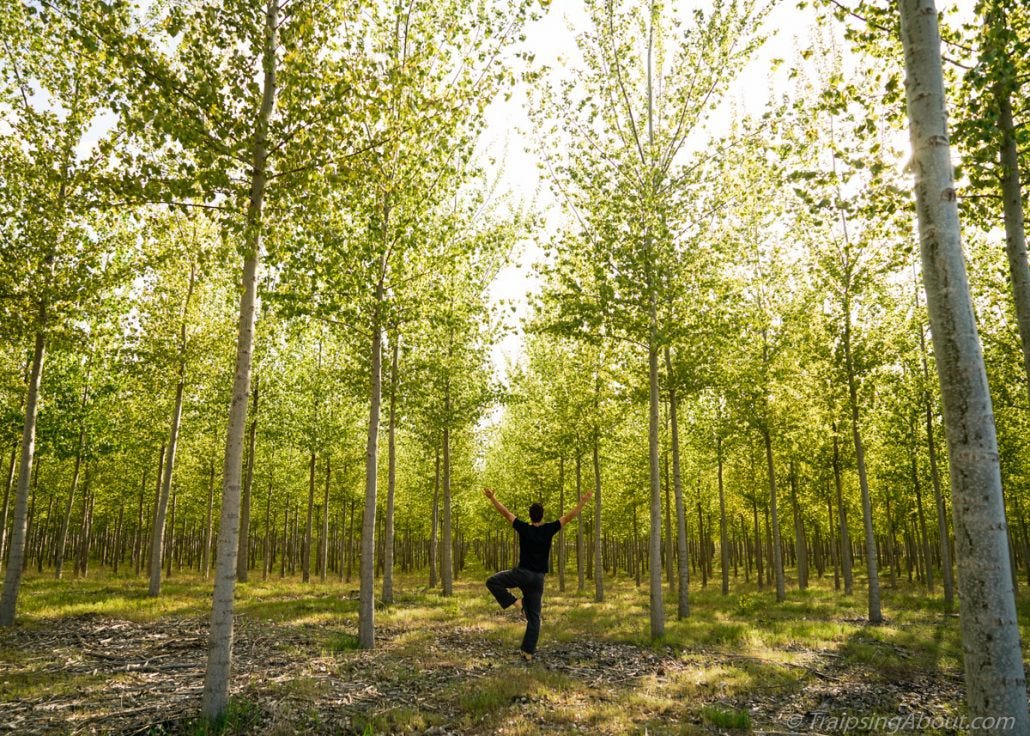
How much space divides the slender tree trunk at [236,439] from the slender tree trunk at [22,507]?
8415mm

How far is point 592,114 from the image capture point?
14.4 m

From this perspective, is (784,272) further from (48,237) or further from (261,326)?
(48,237)

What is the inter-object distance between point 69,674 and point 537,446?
18870 millimetres

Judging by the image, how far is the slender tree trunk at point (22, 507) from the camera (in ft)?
39.2

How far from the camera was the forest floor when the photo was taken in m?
6.89

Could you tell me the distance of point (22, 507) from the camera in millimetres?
12062

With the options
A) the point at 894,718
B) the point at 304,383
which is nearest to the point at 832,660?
the point at 894,718

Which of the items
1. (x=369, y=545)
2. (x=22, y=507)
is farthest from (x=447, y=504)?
(x=22, y=507)

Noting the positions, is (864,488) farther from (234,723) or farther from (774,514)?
(234,723)

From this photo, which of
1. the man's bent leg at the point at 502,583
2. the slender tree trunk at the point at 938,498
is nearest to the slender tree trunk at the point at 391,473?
the man's bent leg at the point at 502,583

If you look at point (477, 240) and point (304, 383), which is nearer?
point (477, 240)

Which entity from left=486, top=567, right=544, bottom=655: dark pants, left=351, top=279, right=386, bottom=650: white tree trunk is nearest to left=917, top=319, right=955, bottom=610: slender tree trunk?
left=486, top=567, right=544, bottom=655: dark pants

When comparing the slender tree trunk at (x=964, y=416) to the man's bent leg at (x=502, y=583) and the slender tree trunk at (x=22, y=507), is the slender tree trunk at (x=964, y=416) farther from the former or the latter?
the slender tree trunk at (x=22, y=507)

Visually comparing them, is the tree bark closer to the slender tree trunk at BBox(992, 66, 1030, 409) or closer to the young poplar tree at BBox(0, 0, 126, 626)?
the slender tree trunk at BBox(992, 66, 1030, 409)
